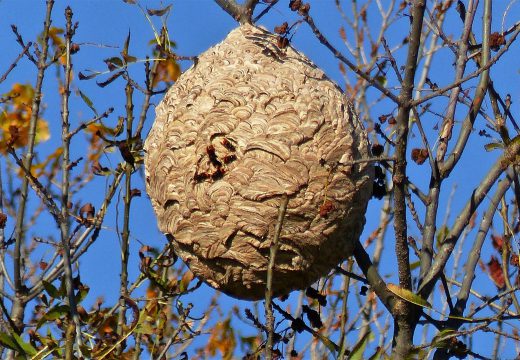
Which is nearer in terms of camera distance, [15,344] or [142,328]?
[15,344]

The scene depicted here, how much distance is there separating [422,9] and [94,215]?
1.68 metres

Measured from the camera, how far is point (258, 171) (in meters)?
2.81

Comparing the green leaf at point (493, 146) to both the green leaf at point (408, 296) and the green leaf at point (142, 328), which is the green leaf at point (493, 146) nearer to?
the green leaf at point (408, 296)

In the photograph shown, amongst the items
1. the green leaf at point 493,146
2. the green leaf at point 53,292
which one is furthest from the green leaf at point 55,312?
the green leaf at point 493,146

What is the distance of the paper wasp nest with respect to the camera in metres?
→ 2.82

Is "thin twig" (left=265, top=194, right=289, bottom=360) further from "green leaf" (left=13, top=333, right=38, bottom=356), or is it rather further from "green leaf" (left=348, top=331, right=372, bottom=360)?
"green leaf" (left=13, top=333, right=38, bottom=356)

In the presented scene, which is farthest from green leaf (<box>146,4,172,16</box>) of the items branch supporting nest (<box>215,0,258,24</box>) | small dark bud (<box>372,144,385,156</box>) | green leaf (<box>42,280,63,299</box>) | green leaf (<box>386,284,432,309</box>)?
green leaf (<box>386,284,432,309</box>)

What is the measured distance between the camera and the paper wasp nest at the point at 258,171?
2.82 meters

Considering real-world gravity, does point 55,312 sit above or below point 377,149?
below

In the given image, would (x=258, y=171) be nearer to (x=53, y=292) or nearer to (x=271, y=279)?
(x=271, y=279)

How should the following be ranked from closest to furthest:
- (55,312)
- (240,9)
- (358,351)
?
(358,351), (55,312), (240,9)

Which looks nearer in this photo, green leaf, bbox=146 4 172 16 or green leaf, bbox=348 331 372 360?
green leaf, bbox=348 331 372 360

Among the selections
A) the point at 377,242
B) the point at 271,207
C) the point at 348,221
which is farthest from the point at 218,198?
the point at 377,242

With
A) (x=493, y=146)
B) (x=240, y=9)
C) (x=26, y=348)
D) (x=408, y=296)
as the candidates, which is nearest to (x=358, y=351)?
(x=408, y=296)
